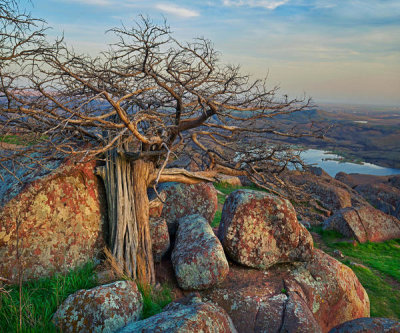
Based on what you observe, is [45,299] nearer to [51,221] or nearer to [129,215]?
[51,221]

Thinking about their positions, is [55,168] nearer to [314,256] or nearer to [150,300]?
[150,300]

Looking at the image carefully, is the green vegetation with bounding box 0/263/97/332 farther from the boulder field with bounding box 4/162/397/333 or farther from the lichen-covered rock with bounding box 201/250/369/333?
the lichen-covered rock with bounding box 201/250/369/333

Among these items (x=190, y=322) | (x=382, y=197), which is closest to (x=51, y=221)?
(x=190, y=322)

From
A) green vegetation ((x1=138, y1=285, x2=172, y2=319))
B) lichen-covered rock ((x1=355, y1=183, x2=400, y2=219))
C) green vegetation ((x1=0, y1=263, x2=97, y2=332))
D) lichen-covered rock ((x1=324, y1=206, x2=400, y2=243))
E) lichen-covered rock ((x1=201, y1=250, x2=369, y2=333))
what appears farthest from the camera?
lichen-covered rock ((x1=355, y1=183, x2=400, y2=219))

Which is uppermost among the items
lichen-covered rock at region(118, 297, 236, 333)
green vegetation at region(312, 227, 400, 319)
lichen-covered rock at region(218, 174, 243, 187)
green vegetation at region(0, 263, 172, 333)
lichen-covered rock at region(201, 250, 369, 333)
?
lichen-covered rock at region(118, 297, 236, 333)

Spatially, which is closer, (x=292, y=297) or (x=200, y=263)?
(x=292, y=297)

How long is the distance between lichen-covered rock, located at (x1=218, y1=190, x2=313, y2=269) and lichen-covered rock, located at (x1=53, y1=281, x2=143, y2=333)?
2949 millimetres

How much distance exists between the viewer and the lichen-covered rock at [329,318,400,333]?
460 centimetres

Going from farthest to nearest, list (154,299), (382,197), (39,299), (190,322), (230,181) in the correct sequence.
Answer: (382,197)
(230,181)
(154,299)
(39,299)
(190,322)

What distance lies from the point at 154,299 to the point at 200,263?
1220 millimetres

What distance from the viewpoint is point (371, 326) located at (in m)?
4.69

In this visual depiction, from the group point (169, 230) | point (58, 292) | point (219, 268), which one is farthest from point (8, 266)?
point (219, 268)

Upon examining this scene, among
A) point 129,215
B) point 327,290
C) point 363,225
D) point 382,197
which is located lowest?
point 382,197

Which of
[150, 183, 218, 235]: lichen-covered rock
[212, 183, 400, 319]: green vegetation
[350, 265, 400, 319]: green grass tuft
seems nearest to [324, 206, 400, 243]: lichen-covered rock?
[212, 183, 400, 319]: green vegetation
